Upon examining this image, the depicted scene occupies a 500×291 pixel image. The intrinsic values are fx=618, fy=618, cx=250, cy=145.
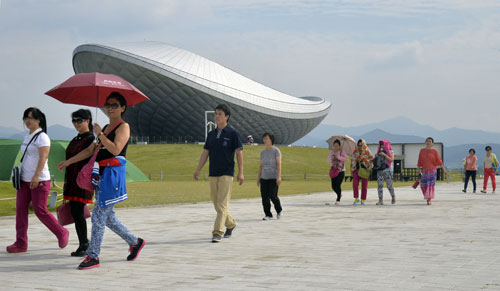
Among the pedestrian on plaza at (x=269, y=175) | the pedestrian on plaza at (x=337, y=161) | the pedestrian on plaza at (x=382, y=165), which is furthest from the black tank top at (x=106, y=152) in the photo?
the pedestrian on plaza at (x=382, y=165)

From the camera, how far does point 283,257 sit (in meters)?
6.75

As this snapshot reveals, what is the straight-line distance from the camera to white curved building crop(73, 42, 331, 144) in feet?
243

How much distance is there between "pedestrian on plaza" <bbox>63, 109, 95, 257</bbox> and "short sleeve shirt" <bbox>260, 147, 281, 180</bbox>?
479 cm

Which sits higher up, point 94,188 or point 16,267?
point 94,188

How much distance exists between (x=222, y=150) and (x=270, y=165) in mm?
3003

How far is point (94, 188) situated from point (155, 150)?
56789mm

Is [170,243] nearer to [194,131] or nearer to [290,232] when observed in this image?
[290,232]

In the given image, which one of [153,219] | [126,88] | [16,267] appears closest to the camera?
[16,267]

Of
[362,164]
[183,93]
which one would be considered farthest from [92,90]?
[183,93]

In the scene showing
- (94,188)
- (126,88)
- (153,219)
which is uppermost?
(126,88)

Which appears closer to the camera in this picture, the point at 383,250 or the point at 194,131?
the point at 383,250

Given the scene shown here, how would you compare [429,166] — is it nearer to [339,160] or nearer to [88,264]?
[339,160]

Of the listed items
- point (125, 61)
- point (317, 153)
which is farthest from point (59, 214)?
point (125, 61)

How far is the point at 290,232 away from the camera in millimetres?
9234
